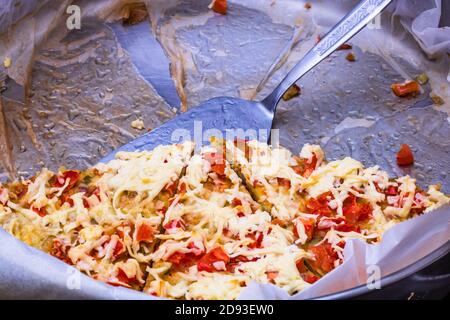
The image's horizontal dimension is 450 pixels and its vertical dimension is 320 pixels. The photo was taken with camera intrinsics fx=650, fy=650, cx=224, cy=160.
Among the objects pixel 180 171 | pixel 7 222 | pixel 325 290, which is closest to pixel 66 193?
pixel 7 222

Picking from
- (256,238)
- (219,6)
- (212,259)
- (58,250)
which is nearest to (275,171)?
(256,238)

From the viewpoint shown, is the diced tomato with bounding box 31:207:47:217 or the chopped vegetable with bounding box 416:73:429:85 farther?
the chopped vegetable with bounding box 416:73:429:85

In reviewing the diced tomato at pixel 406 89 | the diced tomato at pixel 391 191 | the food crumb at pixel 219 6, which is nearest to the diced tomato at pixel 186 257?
the diced tomato at pixel 391 191

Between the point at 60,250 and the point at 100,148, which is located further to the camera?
the point at 100,148

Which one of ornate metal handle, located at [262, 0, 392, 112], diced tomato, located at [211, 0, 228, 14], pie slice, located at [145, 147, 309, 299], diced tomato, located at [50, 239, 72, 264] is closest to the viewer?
pie slice, located at [145, 147, 309, 299]

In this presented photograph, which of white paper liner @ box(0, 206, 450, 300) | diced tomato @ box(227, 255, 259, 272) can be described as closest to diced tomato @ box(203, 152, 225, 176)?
diced tomato @ box(227, 255, 259, 272)

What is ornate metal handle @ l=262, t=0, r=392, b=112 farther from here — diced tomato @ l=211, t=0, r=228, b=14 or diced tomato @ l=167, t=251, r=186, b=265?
diced tomato @ l=167, t=251, r=186, b=265

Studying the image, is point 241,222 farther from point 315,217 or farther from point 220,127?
point 220,127
